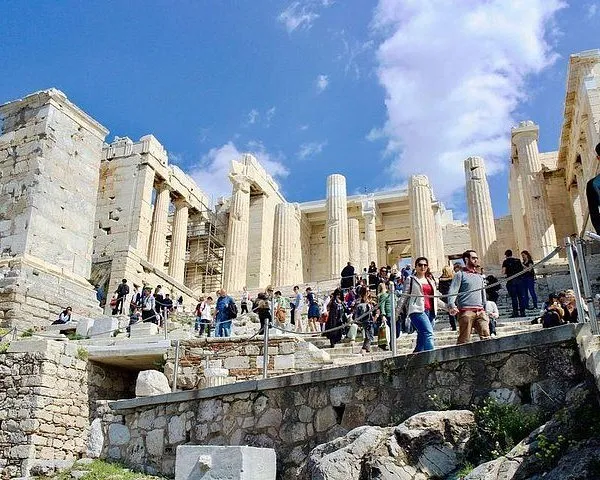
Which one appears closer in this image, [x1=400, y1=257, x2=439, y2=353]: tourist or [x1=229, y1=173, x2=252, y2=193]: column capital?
[x1=400, y1=257, x2=439, y2=353]: tourist

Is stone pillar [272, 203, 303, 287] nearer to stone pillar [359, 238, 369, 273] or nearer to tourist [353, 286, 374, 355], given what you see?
stone pillar [359, 238, 369, 273]

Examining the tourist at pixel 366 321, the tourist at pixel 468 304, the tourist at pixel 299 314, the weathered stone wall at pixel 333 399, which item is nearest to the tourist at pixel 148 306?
the tourist at pixel 299 314

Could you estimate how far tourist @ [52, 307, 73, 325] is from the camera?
51.6 ft

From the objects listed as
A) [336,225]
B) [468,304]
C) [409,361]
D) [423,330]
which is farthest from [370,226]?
[409,361]

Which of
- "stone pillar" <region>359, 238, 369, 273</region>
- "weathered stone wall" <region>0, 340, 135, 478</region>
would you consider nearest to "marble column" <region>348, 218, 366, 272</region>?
"stone pillar" <region>359, 238, 369, 273</region>

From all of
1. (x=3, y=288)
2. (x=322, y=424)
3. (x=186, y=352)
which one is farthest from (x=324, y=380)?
(x=3, y=288)

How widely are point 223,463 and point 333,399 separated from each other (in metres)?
1.57

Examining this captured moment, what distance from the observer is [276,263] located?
31.8m

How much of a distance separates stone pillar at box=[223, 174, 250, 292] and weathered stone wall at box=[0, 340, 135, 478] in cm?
1701

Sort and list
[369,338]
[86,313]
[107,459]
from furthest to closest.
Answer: [86,313]
[369,338]
[107,459]

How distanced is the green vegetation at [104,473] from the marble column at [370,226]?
25.3 meters

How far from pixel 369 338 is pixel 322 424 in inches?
→ 145

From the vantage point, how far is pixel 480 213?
2744 centimetres

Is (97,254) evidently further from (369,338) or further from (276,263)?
(369,338)
